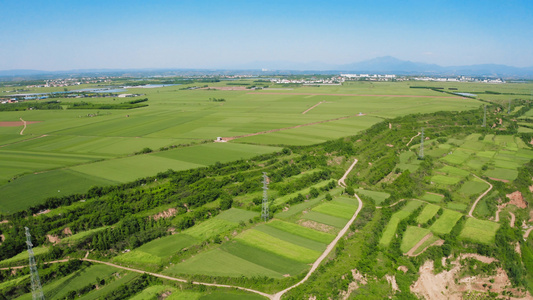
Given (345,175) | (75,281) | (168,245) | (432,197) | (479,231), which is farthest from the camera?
(345,175)

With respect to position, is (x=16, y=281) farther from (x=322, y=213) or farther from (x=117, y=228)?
(x=322, y=213)

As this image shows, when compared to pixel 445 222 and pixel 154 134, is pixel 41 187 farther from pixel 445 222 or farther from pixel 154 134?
pixel 445 222

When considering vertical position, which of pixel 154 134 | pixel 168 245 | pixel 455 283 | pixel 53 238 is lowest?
pixel 455 283

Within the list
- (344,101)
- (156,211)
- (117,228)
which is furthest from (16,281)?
(344,101)

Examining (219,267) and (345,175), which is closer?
(219,267)

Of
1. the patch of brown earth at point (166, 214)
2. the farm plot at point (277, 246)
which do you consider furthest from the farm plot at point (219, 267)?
the patch of brown earth at point (166, 214)

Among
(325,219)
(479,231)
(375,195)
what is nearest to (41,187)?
(325,219)

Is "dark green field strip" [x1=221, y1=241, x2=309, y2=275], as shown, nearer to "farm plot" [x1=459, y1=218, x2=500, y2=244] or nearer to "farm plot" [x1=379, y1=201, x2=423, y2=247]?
"farm plot" [x1=379, y1=201, x2=423, y2=247]

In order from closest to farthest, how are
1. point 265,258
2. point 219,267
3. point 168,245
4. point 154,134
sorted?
point 219,267 < point 265,258 < point 168,245 < point 154,134
